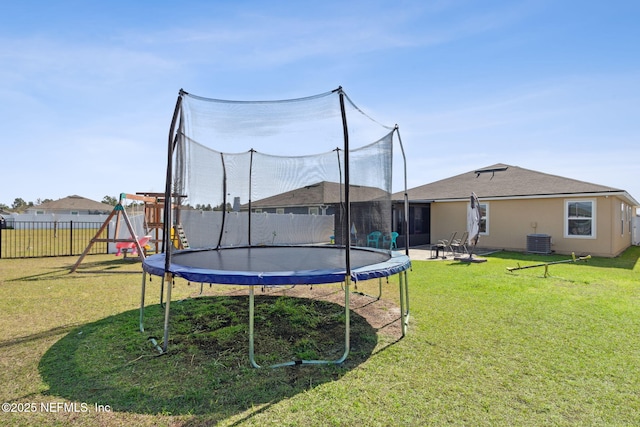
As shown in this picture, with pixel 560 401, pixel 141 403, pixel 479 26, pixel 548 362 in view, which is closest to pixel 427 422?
pixel 560 401

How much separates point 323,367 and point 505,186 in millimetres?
11459

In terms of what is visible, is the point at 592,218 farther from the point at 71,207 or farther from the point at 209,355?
the point at 71,207

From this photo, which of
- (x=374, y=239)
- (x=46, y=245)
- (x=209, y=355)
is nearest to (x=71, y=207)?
(x=46, y=245)

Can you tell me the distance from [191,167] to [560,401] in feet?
12.7

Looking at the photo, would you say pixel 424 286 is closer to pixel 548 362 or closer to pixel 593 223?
pixel 548 362

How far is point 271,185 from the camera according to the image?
5.18m

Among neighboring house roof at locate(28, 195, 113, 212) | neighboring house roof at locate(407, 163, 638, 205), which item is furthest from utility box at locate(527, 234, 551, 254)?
neighboring house roof at locate(28, 195, 113, 212)

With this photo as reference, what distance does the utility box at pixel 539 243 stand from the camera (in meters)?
9.66

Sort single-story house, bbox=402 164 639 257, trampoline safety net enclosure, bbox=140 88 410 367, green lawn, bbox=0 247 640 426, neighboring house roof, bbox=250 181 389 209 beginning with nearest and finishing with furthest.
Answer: green lawn, bbox=0 247 640 426 < trampoline safety net enclosure, bbox=140 88 410 367 < neighboring house roof, bbox=250 181 389 209 < single-story house, bbox=402 164 639 257

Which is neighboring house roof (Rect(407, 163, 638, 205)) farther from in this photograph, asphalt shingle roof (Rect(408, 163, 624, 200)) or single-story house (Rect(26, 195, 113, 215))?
single-story house (Rect(26, 195, 113, 215))

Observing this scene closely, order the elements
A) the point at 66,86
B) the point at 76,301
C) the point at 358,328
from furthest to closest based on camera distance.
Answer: the point at 66,86 → the point at 76,301 → the point at 358,328

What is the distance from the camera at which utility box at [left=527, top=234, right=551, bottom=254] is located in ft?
31.7

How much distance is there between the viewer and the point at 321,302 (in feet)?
14.5


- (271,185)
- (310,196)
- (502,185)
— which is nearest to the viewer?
(271,185)
